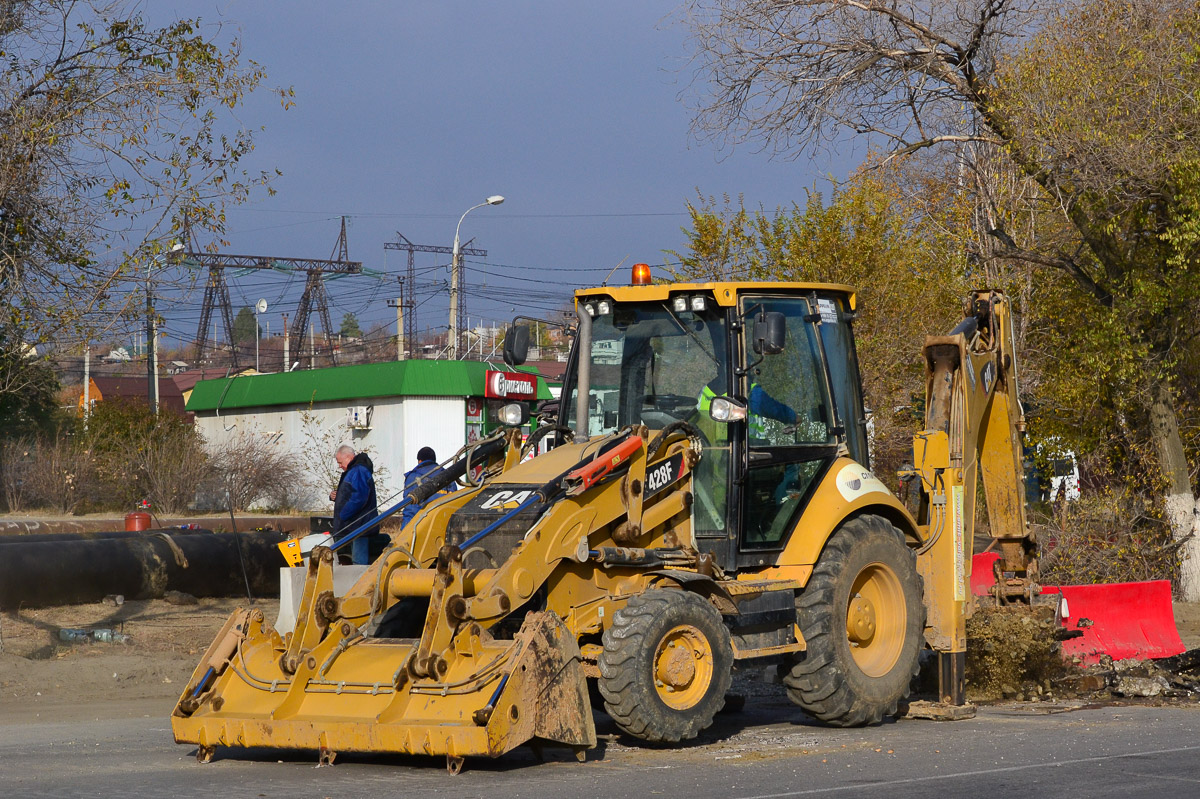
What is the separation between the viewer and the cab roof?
8.95m

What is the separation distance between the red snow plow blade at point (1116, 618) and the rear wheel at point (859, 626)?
2482 mm

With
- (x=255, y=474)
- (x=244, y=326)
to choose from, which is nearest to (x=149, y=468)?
(x=255, y=474)

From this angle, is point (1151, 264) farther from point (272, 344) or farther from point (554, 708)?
point (272, 344)

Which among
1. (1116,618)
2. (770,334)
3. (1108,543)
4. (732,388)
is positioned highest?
(770,334)

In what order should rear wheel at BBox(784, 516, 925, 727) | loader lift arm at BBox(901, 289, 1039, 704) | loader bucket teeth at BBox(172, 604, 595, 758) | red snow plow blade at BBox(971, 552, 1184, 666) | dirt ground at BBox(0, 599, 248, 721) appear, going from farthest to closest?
red snow plow blade at BBox(971, 552, 1184, 666)
dirt ground at BBox(0, 599, 248, 721)
loader lift arm at BBox(901, 289, 1039, 704)
rear wheel at BBox(784, 516, 925, 727)
loader bucket teeth at BBox(172, 604, 595, 758)

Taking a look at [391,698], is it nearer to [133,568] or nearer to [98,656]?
[98,656]

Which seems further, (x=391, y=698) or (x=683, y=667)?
(x=683, y=667)

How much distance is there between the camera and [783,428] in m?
9.23

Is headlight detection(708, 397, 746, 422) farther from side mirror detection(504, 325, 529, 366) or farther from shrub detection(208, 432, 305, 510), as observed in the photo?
shrub detection(208, 432, 305, 510)

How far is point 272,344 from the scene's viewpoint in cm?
11250

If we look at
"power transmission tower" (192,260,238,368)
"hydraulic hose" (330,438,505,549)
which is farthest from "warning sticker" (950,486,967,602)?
"power transmission tower" (192,260,238,368)

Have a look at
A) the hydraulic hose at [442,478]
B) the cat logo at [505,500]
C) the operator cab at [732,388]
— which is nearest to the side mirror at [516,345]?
the operator cab at [732,388]

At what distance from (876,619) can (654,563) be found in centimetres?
201

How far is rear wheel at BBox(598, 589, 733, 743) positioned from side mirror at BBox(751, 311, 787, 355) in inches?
63.1
